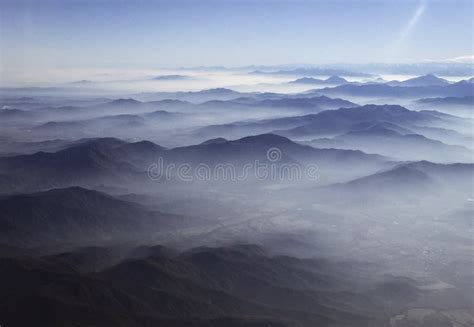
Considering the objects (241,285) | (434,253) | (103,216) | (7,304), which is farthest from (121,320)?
(434,253)

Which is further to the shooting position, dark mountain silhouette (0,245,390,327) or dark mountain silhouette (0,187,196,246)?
dark mountain silhouette (0,187,196,246)

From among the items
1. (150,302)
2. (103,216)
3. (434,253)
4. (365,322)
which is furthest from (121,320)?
(434,253)

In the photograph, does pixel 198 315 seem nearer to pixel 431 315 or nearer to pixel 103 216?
pixel 431 315

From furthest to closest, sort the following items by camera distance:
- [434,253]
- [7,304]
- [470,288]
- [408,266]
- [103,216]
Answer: [103,216] < [434,253] < [408,266] < [470,288] < [7,304]

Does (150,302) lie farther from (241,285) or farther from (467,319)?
(467,319)

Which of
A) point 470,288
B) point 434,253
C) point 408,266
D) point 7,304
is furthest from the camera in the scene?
point 434,253

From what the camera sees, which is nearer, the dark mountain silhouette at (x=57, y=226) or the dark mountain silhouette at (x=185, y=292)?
the dark mountain silhouette at (x=185, y=292)

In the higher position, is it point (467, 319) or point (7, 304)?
point (7, 304)

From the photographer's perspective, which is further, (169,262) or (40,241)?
(40,241)

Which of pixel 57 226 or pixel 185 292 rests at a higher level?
pixel 57 226

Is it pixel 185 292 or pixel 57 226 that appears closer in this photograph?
pixel 185 292
